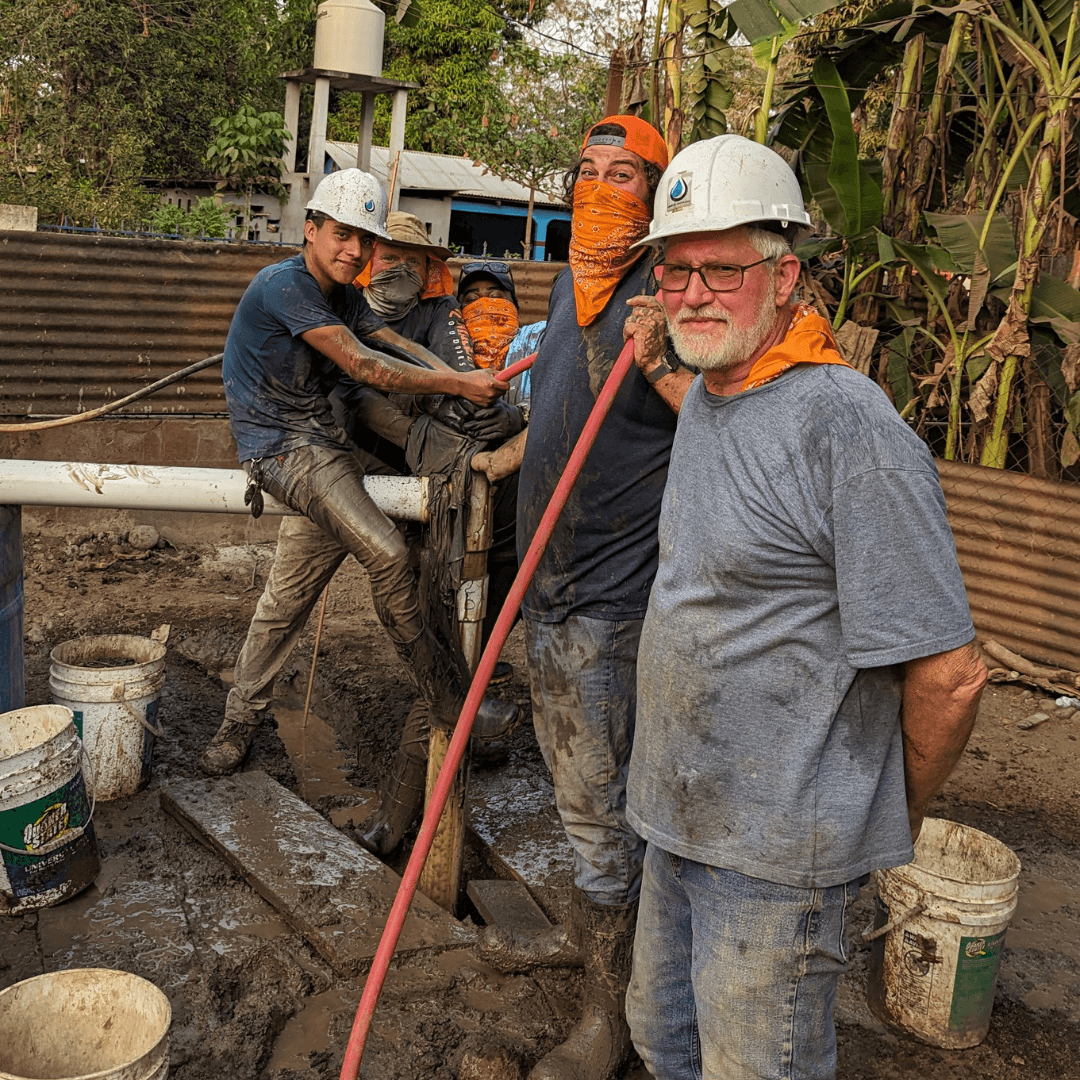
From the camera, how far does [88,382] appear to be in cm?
788

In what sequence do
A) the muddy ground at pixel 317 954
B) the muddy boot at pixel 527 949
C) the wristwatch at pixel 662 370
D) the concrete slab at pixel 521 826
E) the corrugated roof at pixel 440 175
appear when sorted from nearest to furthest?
the wristwatch at pixel 662 370 < the muddy ground at pixel 317 954 < the muddy boot at pixel 527 949 < the concrete slab at pixel 521 826 < the corrugated roof at pixel 440 175

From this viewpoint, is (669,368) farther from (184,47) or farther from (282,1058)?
(184,47)

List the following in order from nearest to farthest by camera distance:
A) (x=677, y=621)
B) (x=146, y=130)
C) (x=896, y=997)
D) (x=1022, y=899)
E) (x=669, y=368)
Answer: (x=677, y=621) < (x=669, y=368) < (x=896, y=997) < (x=1022, y=899) < (x=146, y=130)

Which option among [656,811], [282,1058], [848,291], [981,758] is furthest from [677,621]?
[848,291]

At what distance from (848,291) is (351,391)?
13.5 feet

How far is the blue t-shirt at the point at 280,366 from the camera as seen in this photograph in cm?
425

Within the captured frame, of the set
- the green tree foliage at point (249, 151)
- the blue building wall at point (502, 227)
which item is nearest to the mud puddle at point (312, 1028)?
the green tree foliage at point (249, 151)

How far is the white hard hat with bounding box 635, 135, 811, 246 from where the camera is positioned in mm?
2170

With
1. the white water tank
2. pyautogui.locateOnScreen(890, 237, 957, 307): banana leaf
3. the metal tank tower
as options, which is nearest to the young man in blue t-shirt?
pyautogui.locateOnScreen(890, 237, 957, 307): banana leaf

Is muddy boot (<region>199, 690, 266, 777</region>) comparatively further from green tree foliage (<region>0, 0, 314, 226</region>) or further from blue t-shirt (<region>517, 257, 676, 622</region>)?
green tree foliage (<region>0, 0, 314, 226</region>)

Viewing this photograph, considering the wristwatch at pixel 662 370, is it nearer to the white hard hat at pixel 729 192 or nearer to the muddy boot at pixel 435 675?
the white hard hat at pixel 729 192

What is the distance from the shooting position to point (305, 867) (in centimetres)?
398

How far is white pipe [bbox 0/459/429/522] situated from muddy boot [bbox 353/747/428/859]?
113 cm

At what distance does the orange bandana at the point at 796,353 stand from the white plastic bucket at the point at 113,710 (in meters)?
3.24
